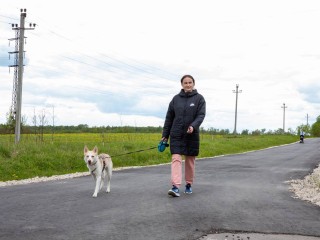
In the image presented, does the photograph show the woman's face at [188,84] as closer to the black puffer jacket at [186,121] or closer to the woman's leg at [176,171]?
the black puffer jacket at [186,121]

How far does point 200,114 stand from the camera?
9.07 metres

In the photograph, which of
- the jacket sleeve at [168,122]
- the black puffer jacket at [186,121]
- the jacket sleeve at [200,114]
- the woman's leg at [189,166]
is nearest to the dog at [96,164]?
the jacket sleeve at [168,122]

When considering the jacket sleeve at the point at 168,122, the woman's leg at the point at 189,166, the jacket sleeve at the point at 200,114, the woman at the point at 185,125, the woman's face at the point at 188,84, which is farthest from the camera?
the jacket sleeve at the point at 168,122

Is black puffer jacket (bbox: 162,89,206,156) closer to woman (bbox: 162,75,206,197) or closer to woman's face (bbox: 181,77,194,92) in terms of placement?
woman (bbox: 162,75,206,197)

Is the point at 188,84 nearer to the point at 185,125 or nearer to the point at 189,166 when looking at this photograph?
the point at 185,125

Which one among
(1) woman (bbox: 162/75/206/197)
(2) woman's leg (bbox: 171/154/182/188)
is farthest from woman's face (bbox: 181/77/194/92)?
(2) woman's leg (bbox: 171/154/182/188)

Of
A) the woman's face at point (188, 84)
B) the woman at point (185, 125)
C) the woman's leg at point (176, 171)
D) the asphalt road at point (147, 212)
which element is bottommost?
the asphalt road at point (147, 212)

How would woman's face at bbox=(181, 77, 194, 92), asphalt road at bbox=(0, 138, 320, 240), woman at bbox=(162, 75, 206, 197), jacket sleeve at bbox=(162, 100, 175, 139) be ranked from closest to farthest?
asphalt road at bbox=(0, 138, 320, 240) < woman at bbox=(162, 75, 206, 197) < woman's face at bbox=(181, 77, 194, 92) < jacket sleeve at bbox=(162, 100, 175, 139)

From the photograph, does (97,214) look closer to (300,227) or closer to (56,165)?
(300,227)

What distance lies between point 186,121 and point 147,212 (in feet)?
8.41

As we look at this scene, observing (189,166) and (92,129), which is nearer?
(189,166)

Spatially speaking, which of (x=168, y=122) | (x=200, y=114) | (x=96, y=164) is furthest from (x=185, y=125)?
(x=96, y=164)

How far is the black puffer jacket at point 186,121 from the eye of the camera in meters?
9.07

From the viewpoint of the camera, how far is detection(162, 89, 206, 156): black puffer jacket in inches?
357
